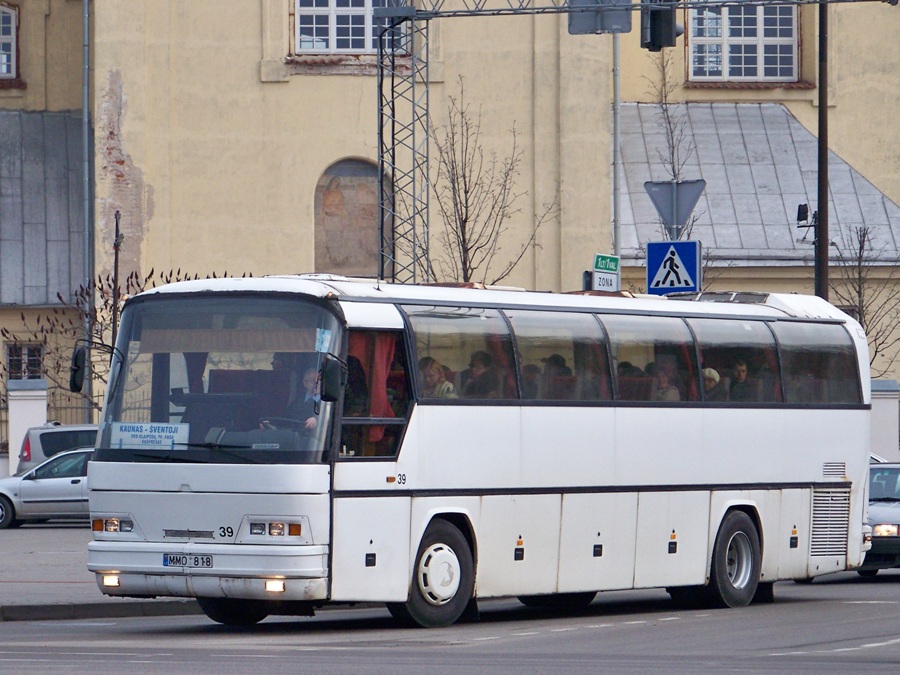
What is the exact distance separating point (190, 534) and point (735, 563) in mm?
6264

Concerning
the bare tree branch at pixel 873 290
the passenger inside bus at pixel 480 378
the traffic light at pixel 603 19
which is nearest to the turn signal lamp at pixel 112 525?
the passenger inside bus at pixel 480 378

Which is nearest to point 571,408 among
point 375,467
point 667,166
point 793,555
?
point 375,467

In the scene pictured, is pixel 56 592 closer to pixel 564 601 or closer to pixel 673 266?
pixel 564 601

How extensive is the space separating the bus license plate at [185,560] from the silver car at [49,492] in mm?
18405

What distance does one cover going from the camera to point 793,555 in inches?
738

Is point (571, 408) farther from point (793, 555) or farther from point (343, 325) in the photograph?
point (793, 555)

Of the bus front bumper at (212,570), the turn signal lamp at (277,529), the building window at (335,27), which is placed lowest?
the bus front bumper at (212,570)

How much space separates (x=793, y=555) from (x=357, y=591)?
6245 mm

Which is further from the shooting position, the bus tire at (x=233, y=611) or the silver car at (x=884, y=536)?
the silver car at (x=884, y=536)

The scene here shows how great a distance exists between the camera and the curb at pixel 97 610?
645 inches

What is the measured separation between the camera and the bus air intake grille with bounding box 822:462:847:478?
62.1ft

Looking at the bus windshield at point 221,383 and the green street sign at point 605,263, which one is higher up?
the green street sign at point 605,263

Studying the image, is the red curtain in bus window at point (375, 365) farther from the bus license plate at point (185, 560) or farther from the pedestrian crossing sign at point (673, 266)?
the pedestrian crossing sign at point (673, 266)

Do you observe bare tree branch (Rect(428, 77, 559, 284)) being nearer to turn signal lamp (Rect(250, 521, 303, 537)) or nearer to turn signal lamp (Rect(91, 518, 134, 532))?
turn signal lamp (Rect(91, 518, 134, 532))
